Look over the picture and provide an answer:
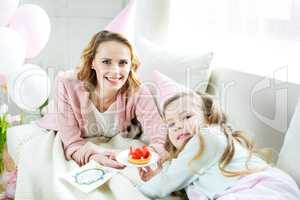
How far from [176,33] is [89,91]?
2.64 feet

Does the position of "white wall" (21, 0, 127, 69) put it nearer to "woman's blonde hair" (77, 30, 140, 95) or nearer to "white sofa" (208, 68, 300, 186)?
"woman's blonde hair" (77, 30, 140, 95)

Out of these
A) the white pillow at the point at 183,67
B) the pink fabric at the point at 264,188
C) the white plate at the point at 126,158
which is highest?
the white pillow at the point at 183,67

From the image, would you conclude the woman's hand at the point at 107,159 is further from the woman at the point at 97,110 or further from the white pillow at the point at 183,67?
the white pillow at the point at 183,67

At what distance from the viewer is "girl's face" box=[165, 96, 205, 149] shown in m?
0.95

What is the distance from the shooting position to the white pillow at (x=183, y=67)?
132 cm

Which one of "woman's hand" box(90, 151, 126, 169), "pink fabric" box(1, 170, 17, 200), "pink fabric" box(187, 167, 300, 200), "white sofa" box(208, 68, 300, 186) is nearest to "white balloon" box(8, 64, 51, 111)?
"pink fabric" box(1, 170, 17, 200)

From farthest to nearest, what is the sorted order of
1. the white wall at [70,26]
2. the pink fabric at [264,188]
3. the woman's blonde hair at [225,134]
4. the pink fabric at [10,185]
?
the white wall at [70,26]
the pink fabric at [10,185]
the woman's blonde hair at [225,134]
the pink fabric at [264,188]

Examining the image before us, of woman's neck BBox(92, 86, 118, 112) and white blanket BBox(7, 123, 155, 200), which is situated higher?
woman's neck BBox(92, 86, 118, 112)

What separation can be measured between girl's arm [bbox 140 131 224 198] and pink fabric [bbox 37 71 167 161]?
27cm

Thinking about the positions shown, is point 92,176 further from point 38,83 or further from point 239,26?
point 239,26

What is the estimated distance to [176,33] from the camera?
1.89 metres

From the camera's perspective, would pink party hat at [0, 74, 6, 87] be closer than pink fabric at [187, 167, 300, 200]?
No

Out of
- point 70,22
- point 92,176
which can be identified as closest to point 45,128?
point 92,176

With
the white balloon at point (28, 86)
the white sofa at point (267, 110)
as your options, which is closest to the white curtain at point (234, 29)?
the white sofa at point (267, 110)
